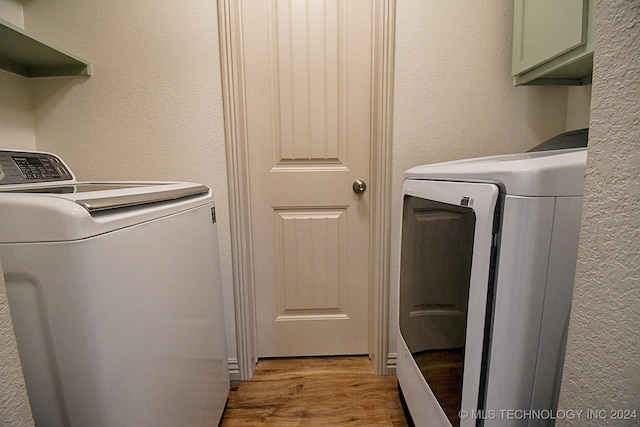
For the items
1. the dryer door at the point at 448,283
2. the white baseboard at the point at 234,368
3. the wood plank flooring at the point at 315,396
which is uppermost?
the dryer door at the point at 448,283

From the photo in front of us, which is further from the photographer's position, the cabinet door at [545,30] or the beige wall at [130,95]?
the beige wall at [130,95]

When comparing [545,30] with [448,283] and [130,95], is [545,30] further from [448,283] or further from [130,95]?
[130,95]

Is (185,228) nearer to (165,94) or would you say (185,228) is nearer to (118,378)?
(118,378)

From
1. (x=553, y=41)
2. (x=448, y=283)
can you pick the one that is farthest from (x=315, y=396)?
(x=553, y=41)

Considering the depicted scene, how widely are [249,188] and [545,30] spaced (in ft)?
4.27

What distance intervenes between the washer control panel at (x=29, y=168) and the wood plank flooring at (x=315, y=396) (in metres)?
1.12

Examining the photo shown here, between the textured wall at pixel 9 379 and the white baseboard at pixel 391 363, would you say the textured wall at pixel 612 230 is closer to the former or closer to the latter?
the textured wall at pixel 9 379

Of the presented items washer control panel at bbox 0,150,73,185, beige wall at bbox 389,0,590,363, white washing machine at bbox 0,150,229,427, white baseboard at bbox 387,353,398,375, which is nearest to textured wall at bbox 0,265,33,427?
white washing machine at bbox 0,150,229,427

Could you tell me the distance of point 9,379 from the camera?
39cm

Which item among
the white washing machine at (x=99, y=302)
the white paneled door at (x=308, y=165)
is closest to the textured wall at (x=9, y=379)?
the white washing machine at (x=99, y=302)

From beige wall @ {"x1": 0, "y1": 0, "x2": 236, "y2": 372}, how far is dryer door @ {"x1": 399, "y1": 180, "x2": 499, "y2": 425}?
2.85 feet

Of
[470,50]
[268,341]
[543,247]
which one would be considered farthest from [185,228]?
[470,50]

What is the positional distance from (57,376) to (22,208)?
30cm

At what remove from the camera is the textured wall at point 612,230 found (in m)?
0.35
